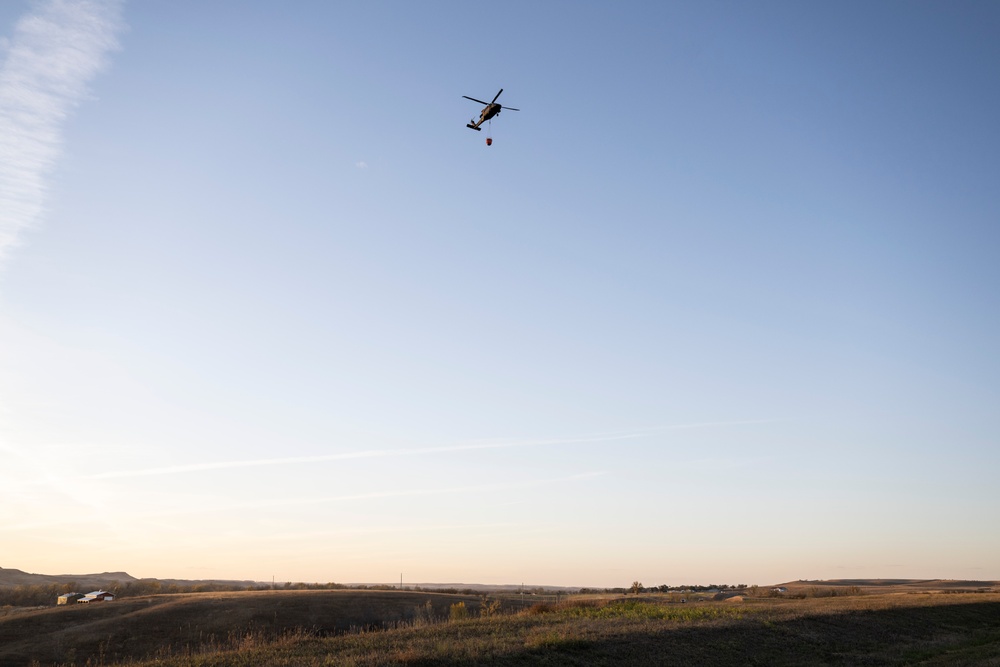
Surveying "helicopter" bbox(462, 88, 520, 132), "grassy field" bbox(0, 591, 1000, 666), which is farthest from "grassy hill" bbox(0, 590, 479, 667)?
"helicopter" bbox(462, 88, 520, 132)

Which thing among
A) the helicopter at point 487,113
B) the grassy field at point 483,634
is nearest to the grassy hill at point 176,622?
the grassy field at point 483,634

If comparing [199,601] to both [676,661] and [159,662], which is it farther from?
[676,661]

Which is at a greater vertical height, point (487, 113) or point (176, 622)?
point (487, 113)

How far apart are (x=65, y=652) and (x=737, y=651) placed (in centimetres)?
3188

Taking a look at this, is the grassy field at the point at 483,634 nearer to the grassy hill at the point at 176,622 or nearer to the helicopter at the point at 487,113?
the grassy hill at the point at 176,622

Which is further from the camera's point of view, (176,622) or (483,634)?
(176,622)

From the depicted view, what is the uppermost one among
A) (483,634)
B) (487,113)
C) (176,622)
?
(487,113)

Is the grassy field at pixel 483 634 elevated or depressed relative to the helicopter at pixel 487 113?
depressed

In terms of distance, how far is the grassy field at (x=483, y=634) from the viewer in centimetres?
2097

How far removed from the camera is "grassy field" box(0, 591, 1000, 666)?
21.0m

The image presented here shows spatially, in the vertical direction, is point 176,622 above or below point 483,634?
below

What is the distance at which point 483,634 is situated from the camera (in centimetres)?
2464

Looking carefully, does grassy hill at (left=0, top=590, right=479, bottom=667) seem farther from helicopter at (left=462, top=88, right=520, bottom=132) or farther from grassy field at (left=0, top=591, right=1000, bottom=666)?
helicopter at (left=462, top=88, right=520, bottom=132)

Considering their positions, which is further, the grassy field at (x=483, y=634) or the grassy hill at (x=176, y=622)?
the grassy hill at (x=176, y=622)
